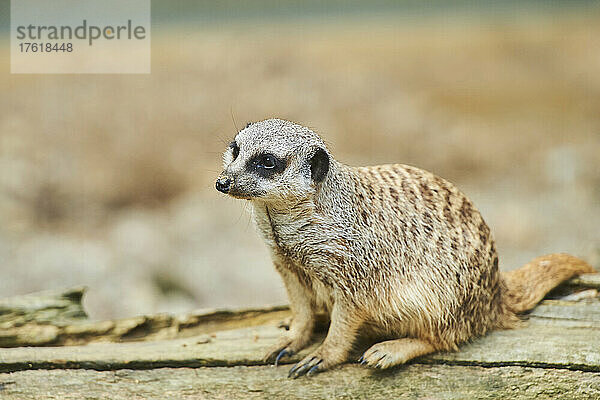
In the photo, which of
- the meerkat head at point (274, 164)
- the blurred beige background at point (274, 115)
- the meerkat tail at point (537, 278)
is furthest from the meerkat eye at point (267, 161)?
the blurred beige background at point (274, 115)

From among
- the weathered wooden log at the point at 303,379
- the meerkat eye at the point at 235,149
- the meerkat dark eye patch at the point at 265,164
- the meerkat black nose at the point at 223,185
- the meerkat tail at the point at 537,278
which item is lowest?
the weathered wooden log at the point at 303,379

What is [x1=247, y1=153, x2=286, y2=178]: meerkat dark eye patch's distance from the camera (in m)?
1.89

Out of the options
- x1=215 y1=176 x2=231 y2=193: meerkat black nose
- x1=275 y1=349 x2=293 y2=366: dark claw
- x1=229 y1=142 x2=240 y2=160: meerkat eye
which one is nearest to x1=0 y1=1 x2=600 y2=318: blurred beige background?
x1=275 y1=349 x2=293 y2=366: dark claw

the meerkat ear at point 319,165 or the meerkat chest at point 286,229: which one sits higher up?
the meerkat ear at point 319,165

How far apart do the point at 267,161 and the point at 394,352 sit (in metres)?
0.74

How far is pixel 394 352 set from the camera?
2098 mm

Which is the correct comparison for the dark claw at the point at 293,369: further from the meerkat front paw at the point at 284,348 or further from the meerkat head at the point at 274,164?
the meerkat head at the point at 274,164

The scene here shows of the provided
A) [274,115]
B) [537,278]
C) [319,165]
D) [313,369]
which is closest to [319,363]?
[313,369]

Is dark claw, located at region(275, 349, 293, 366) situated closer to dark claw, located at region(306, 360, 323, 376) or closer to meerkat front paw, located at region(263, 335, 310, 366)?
meerkat front paw, located at region(263, 335, 310, 366)

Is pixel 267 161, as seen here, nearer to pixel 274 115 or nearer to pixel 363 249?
pixel 363 249

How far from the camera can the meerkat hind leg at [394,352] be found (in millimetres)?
2084

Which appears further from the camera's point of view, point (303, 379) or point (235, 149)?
point (303, 379)

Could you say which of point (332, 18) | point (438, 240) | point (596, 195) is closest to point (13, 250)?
point (332, 18)

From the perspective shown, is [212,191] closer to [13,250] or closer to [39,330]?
[13,250]
